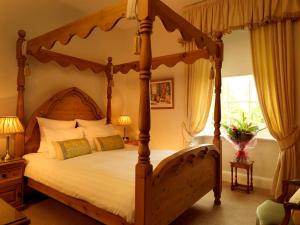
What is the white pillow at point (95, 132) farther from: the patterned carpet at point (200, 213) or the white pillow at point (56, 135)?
the patterned carpet at point (200, 213)

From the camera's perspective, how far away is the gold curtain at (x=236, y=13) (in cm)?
304

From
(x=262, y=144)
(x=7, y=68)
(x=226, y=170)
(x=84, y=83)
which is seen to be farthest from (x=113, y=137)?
(x=262, y=144)

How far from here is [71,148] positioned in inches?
114

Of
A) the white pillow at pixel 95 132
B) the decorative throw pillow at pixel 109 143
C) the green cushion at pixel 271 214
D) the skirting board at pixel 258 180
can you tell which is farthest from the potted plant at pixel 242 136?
the white pillow at pixel 95 132

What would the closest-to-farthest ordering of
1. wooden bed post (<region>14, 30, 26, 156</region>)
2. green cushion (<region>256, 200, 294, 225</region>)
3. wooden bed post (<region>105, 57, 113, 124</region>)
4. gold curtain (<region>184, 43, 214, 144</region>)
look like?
green cushion (<region>256, 200, 294, 225</region>), wooden bed post (<region>14, 30, 26, 156</region>), gold curtain (<region>184, 43, 214, 144</region>), wooden bed post (<region>105, 57, 113, 124</region>)

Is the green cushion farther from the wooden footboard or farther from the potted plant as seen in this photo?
the potted plant

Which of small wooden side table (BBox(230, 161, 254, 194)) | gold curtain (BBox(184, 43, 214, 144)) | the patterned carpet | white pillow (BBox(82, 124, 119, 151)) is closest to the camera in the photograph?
the patterned carpet

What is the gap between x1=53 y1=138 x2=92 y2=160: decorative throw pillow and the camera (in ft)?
9.16

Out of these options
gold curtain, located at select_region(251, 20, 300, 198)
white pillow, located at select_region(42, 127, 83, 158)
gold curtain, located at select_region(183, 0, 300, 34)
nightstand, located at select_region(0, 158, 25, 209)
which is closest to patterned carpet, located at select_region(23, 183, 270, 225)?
nightstand, located at select_region(0, 158, 25, 209)

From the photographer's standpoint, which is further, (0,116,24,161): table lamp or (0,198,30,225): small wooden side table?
(0,116,24,161): table lamp

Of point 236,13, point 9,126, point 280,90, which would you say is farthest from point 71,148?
point 236,13

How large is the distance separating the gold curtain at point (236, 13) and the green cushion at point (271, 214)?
255 cm

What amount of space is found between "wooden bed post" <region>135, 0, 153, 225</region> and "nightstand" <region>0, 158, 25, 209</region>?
5.97 feet

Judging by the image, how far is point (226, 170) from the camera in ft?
12.8
